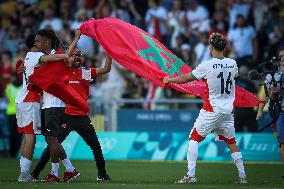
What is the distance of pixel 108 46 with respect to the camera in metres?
17.3

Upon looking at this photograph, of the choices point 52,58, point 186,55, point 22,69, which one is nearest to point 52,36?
point 52,58

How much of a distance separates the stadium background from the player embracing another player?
691 centimetres

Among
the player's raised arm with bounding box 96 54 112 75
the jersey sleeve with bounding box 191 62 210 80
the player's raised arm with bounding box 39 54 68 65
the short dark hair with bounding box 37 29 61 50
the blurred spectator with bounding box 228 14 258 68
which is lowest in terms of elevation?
the jersey sleeve with bounding box 191 62 210 80

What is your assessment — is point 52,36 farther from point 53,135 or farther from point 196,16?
point 196,16

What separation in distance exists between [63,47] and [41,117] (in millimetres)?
1409

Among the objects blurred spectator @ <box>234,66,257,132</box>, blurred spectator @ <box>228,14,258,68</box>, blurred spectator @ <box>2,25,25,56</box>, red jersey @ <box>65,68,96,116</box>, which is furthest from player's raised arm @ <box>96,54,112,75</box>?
blurred spectator @ <box>2,25,25,56</box>

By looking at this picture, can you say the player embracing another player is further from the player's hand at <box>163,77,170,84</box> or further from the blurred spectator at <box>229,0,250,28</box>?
the blurred spectator at <box>229,0,250,28</box>

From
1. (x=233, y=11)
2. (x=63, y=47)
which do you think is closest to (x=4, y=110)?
(x=233, y=11)

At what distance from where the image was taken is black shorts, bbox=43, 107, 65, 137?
53.9ft

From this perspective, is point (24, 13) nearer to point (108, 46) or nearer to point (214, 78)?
point (108, 46)

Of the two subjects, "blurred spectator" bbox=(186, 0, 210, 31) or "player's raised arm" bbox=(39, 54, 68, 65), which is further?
"blurred spectator" bbox=(186, 0, 210, 31)

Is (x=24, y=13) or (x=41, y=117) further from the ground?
(x=24, y=13)

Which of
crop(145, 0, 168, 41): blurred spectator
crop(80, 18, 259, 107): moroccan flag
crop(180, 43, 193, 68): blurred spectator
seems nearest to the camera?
crop(80, 18, 259, 107): moroccan flag

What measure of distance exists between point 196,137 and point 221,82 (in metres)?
1.05
